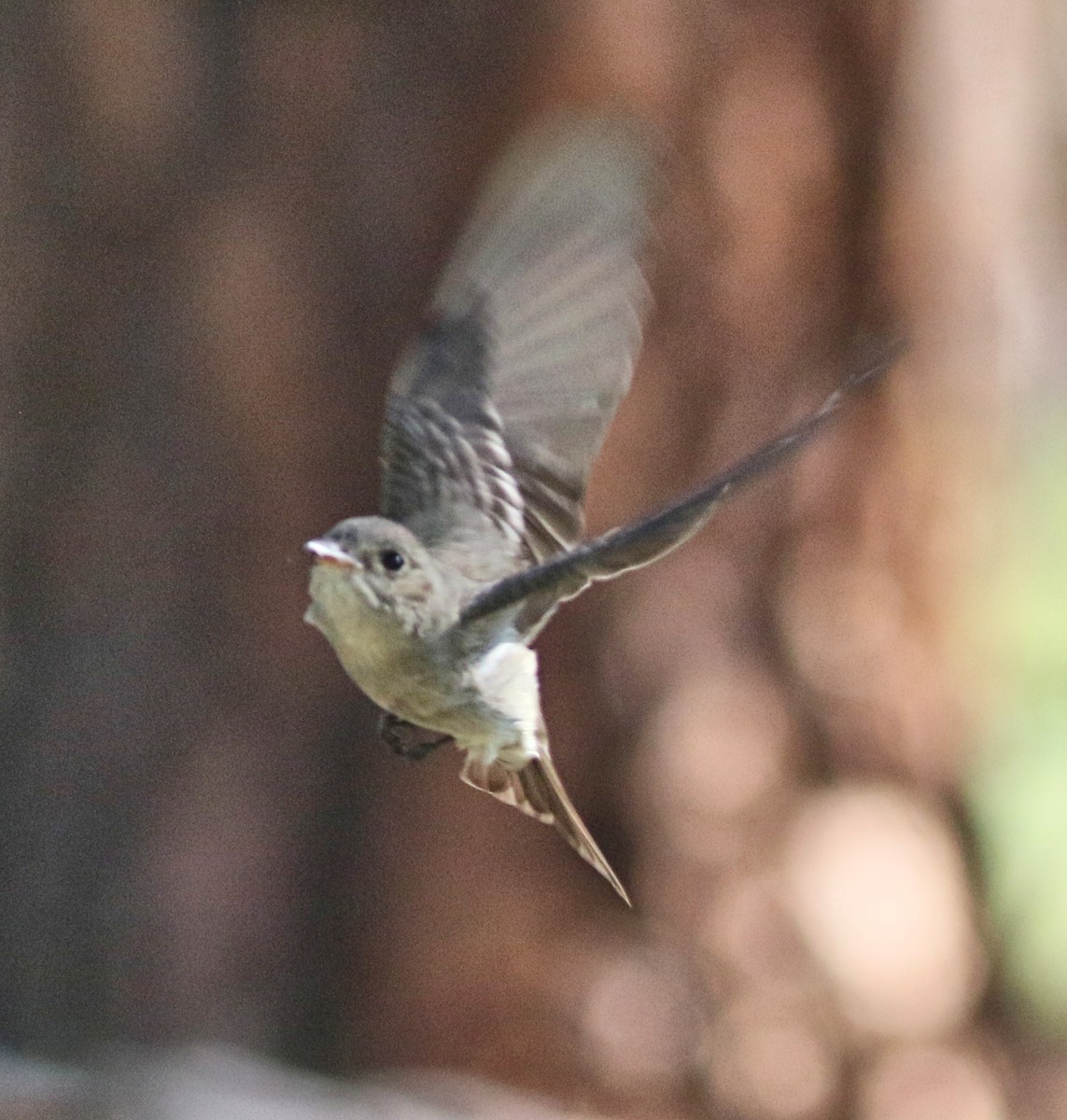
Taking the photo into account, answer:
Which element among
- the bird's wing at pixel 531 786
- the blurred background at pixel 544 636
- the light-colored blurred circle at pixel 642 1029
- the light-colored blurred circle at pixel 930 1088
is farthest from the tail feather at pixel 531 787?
the light-colored blurred circle at pixel 930 1088

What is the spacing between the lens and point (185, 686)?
2.51 metres

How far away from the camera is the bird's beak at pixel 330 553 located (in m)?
0.83

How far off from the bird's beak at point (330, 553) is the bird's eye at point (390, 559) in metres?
0.04

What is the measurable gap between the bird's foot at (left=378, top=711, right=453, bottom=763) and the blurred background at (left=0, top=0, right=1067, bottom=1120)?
1.30 meters

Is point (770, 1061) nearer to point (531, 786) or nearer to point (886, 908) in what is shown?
point (886, 908)

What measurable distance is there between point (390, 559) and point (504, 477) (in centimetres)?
33

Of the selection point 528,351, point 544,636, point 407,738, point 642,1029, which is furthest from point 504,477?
point 642,1029

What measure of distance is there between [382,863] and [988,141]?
1473mm

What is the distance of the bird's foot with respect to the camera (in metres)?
1.06

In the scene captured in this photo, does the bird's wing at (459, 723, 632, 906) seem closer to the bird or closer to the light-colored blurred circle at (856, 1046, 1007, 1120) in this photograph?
the bird

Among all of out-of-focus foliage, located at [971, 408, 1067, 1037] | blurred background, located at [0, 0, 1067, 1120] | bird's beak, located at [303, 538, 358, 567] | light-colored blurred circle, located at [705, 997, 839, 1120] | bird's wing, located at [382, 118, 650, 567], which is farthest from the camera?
out-of-focus foliage, located at [971, 408, 1067, 1037]

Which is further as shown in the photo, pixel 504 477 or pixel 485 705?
pixel 504 477

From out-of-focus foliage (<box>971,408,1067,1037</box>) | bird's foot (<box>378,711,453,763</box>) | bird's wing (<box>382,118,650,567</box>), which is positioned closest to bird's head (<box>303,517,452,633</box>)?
bird's foot (<box>378,711,453,763</box>)

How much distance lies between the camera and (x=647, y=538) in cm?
74
